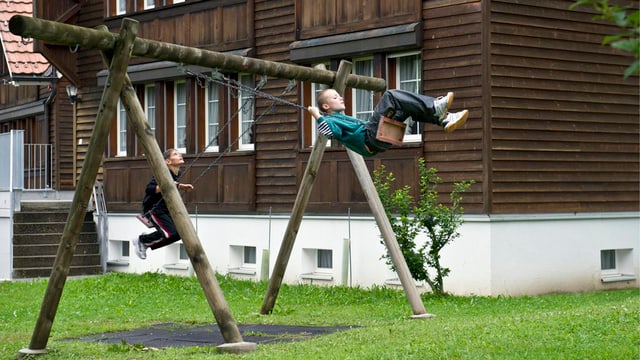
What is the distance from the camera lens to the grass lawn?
36.1 ft


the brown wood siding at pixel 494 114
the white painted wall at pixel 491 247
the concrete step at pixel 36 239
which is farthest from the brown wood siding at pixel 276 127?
the concrete step at pixel 36 239

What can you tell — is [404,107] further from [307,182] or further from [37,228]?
[37,228]

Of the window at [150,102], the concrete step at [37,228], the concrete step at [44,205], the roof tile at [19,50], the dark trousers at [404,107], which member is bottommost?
the concrete step at [37,228]

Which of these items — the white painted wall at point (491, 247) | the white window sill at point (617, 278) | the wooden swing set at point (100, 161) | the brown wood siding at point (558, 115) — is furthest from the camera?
the white window sill at point (617, 278)

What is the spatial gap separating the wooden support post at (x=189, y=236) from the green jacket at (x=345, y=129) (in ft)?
5.92

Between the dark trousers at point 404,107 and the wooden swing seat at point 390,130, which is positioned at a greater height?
the dark trousers at point 404,107

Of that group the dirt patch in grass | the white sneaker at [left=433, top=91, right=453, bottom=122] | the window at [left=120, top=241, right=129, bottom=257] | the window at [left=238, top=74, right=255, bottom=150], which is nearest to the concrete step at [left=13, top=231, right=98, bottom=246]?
the window at [left=120, top=241, right=129, bottom=257]

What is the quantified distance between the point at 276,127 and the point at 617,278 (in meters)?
7.20

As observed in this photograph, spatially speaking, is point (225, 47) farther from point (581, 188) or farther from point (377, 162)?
point (581, 188)

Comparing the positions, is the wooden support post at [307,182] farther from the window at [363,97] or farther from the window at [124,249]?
the window at [124,249]

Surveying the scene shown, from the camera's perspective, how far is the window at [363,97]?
21.4m

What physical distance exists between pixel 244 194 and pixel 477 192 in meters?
6.46

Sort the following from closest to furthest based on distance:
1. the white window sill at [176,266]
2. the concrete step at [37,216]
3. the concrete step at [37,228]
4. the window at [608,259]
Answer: the window at [608,259] → the white window sill at [176,266] → the concrete step at [37,228] → the concrete step at [37,216]

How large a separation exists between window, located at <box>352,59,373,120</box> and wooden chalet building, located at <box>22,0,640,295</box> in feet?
0.14
